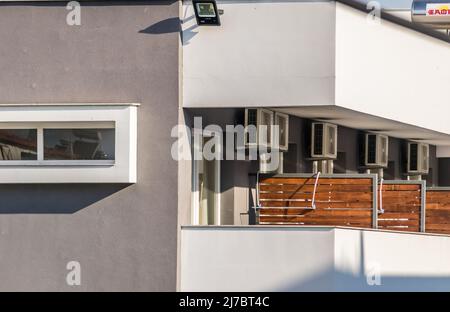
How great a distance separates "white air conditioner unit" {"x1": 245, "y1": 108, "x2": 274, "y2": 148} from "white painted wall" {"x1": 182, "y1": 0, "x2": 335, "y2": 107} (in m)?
0.71

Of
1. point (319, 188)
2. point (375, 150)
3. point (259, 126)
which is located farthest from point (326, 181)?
point (375, 150)

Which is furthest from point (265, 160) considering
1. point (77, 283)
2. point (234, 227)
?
point (77, 283)

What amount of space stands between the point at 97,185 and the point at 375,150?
6209 millimetres

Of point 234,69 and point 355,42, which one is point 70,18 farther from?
point 355,42

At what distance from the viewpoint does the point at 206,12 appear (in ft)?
57.3

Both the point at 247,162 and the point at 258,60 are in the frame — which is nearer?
the point at 258,60

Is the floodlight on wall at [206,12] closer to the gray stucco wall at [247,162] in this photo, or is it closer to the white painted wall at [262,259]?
the gray stucco wall at [247,162]

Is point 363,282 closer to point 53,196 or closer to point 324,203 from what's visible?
point 324,203

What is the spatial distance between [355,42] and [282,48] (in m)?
1.14

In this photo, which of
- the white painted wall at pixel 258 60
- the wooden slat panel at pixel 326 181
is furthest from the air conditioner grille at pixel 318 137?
the white painted wall at pixel 258 60

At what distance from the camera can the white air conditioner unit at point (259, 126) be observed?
723 inches

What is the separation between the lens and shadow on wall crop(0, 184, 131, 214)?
1744 cm

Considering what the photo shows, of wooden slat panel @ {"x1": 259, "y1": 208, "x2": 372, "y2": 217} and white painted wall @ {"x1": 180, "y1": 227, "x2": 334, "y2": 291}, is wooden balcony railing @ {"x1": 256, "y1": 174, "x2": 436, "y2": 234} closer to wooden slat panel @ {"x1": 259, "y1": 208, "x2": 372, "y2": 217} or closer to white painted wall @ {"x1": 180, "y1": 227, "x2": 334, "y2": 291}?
wooden slat panel @ {"x1": 259, "y1": 208, "x2": 372, "y2": 217}
